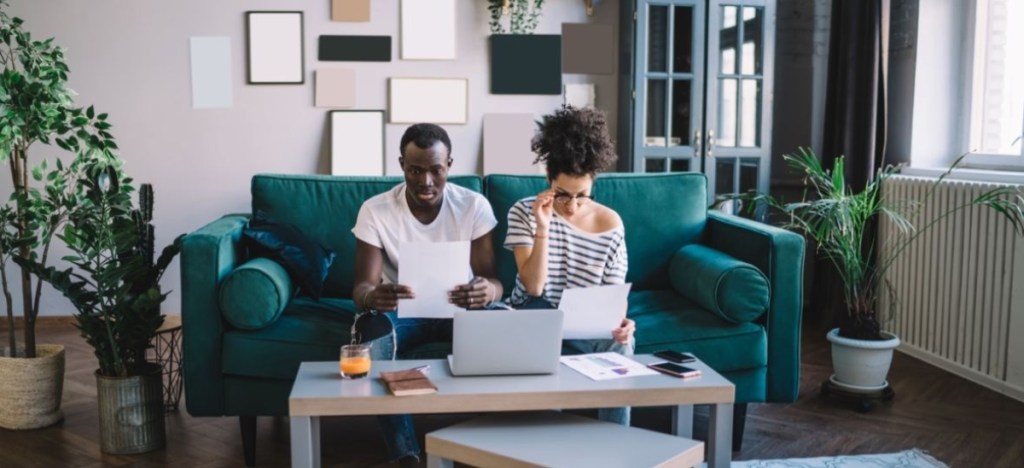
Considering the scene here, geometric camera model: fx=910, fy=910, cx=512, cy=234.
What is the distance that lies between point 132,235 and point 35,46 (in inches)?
28.9

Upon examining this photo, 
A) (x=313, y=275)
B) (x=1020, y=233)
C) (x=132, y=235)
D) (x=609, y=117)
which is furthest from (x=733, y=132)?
(x=132, y=235)

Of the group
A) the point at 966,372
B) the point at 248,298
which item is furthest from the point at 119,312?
the point at 966,372

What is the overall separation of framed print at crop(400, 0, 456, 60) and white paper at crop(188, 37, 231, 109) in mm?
912

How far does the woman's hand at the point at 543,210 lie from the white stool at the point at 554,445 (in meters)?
0.64

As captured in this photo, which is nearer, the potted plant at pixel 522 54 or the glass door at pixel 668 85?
the glass door at pixel 668 85

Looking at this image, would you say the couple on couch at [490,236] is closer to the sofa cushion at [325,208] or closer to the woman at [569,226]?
the woman at [569,226]

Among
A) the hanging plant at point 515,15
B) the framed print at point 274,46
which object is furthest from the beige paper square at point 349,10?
the hanging plant at point 515,15

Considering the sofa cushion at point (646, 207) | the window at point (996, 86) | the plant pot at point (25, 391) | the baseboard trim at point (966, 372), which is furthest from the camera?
the window at point (996, 86)

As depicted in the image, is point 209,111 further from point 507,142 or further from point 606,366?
point 606,366

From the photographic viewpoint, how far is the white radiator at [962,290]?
11.5ft

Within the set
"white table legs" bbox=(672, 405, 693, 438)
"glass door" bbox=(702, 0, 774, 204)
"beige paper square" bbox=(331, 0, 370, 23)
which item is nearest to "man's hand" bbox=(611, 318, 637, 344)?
"white table legs" bbox=(672, 405, 693, 438)

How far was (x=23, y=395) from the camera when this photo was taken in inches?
121

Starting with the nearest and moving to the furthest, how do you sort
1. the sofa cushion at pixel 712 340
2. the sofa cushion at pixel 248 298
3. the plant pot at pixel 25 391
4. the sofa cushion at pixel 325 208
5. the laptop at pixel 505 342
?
1. the laptop at pixel 505 342
2. the sofa cushion at pixel 248 298
3. the sofa cushion at pixel 712 340
4. the plant pot at pixel 25 391
5. the sofa cushion at pixel 325 208

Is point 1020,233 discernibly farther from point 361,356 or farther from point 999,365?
point 361,356
